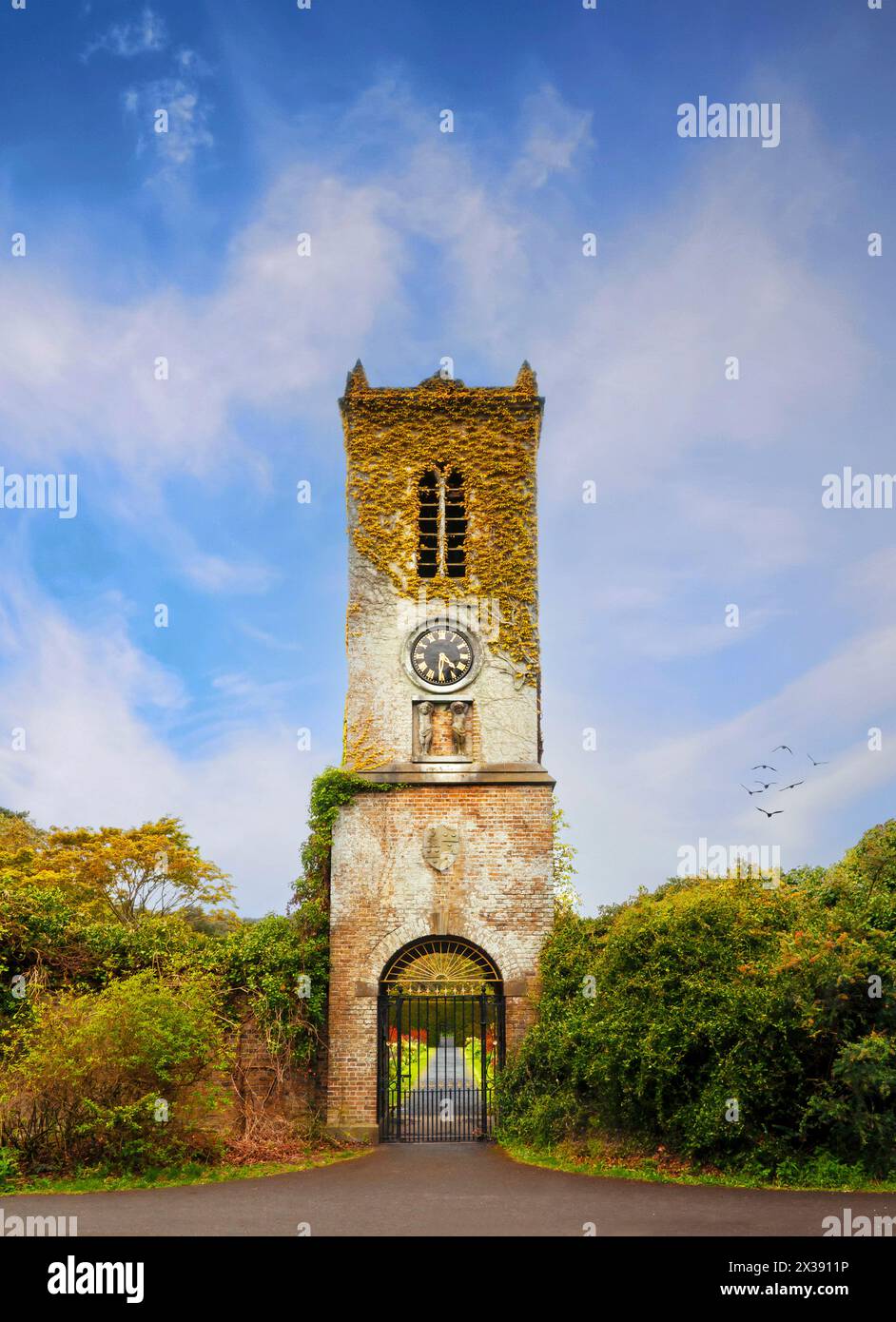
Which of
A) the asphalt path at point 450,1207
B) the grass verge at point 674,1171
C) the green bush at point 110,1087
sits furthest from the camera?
the green bush at point 110,1087

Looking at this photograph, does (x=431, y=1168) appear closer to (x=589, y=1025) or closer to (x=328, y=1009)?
(x=589, y=1025)

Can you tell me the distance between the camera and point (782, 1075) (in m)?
13.1

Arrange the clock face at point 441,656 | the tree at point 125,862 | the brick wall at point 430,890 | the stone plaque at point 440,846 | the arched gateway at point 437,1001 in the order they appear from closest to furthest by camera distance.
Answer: the arched gateway at point 437,1001, the brick wall at point 430,890, the stone plaque at point 440,846, the clock face at point 441,656, the tree at point 125,862

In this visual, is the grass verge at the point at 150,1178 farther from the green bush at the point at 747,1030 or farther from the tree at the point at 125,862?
the tree at the point at 125,862

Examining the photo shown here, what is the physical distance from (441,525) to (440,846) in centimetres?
621

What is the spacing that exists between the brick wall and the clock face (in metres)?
2.10

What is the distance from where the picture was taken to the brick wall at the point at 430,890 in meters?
18.5

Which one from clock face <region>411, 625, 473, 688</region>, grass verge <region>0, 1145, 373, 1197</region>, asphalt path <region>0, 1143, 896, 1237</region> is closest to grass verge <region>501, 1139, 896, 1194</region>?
asphalt path <region>0, 1143, 896, 1237</region>

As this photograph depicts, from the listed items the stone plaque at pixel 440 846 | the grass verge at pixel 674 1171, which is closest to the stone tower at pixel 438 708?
the stone plaque at pixel 440 846

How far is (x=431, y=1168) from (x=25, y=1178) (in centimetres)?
514

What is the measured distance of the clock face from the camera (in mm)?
20312

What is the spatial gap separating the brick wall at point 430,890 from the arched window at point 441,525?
4.38 meters

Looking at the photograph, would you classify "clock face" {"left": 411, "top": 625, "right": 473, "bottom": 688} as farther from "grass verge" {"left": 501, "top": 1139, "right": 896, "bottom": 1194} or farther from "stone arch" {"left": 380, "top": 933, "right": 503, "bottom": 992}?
"grass verge" {"left": 501, "top": 1139, "right": 896, "bottom": 1194}
